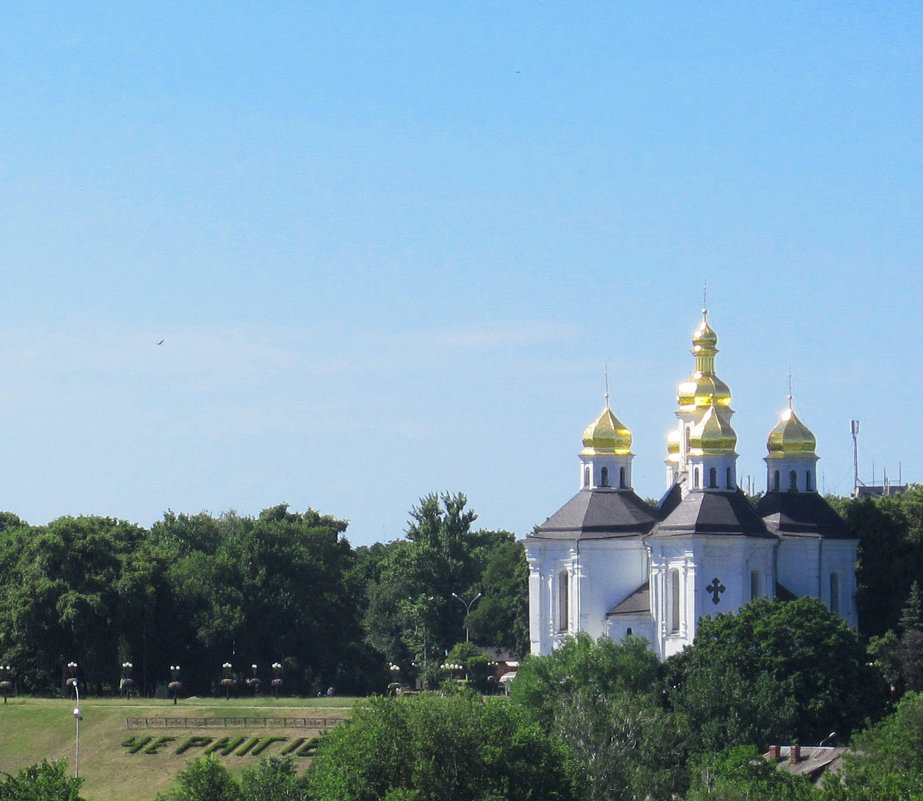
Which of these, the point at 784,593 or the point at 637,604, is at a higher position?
the point at 784,593

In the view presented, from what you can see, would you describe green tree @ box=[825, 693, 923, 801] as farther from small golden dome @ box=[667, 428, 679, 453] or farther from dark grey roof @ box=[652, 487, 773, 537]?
small golden dome @ box=[667, 428, 679, 453]

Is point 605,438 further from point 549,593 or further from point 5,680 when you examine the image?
point 5,680

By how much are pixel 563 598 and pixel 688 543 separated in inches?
253

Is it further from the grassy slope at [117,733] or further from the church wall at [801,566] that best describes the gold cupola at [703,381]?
the grassy slope at [117,733]

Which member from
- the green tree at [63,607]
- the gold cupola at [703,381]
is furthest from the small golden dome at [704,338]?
the green tree at [63,607]

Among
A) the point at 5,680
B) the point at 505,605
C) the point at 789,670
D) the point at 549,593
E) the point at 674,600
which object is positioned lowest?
the point at 789,670

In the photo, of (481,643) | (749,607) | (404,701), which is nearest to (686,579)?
(749,607)

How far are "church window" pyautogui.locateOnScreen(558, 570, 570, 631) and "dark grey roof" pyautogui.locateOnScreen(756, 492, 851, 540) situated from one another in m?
7.17

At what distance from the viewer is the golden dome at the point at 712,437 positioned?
77.8m

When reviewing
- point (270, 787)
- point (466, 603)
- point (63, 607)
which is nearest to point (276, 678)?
point (63, 607)

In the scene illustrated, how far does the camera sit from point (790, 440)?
81125 millimetres

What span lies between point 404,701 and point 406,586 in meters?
51.2

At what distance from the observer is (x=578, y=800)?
52531mm

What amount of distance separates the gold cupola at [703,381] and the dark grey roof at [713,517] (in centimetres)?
Result: 700
